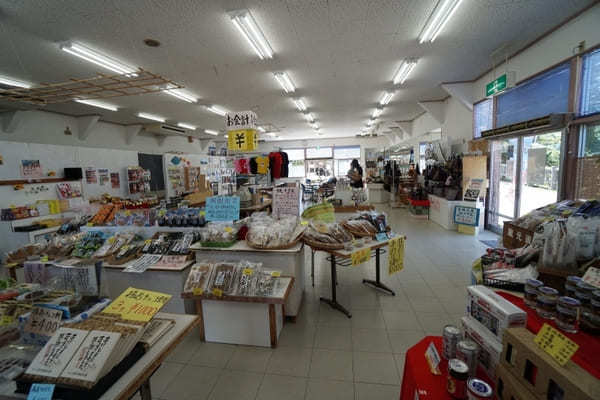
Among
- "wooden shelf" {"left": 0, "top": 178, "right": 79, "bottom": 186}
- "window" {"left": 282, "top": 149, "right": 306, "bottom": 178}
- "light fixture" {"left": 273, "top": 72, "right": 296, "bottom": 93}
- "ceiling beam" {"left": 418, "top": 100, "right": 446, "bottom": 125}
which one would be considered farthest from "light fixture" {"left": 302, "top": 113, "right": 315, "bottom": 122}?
"wooden shelf" {"left": 0, "top": 178, "right": 79, "bottom": 186}

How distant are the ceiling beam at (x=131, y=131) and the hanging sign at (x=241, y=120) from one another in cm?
694

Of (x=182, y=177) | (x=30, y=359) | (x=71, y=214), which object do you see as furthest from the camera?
(x=182, y=177)

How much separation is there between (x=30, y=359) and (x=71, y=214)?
6.74m

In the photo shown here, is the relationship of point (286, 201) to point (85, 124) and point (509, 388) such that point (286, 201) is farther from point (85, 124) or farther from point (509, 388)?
point (85, 124)

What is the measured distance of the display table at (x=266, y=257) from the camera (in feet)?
8.65

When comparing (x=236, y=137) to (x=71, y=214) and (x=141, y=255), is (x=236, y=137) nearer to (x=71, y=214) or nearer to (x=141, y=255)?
(x=141, y=255)

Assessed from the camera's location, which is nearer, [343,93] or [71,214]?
[71,214]

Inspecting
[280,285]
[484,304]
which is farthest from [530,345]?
[280,285]

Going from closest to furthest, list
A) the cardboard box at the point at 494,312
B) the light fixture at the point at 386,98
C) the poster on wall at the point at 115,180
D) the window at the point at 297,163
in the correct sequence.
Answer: the cardboard box at the point at 494,312 < the light fixture at the point at 386,98 < the poster on wall at the point at 115,180 < the window at the point at 297,163

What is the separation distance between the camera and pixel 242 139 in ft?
15.9

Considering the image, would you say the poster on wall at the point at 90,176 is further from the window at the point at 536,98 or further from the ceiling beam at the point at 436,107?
the window at the point at 536,98

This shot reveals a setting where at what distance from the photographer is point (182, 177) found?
32.9 ft

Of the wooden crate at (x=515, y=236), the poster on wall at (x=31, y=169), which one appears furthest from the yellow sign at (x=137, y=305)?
the poster on wall at (x=31, y=169)

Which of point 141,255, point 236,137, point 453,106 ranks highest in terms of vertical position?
point 453,106
